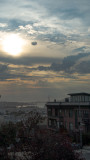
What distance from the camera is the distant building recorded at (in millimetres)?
53300

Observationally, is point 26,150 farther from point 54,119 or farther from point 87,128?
point 54,119

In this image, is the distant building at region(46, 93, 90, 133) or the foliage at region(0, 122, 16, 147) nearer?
the foliage at region(0, 122, 16, 147)

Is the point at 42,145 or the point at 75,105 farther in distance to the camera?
the point at 75,105

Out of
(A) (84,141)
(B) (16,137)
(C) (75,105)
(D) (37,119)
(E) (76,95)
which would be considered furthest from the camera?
(E) (76,95)

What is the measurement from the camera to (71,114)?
5872 centimetres

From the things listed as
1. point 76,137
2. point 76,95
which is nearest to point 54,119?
point 76,95

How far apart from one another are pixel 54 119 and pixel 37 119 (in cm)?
4390

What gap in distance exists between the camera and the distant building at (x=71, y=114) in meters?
53.3

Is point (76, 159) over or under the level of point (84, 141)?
over

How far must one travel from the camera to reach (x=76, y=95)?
6372cm

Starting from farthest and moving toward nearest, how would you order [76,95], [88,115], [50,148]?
1. [76,95]
2. [88,115]
3. [50,148]

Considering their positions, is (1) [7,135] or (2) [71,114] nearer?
(1) [7,135]

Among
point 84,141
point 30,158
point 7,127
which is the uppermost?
point 7,127

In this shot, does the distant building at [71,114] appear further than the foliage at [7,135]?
Yes
